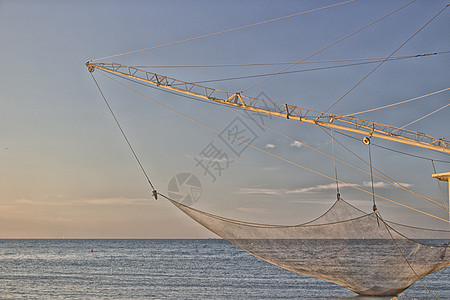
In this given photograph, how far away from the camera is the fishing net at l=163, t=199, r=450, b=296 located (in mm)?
12570

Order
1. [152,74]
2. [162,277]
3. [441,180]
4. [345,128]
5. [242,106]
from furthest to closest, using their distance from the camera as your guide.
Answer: [162,277] → [441,180] → [152,74] → [242,106] → [345,128]

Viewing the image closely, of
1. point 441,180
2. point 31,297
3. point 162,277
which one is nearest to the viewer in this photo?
point 441,180

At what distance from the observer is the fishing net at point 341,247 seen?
1257 centimetres

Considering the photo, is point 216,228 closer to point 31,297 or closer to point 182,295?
point 182,295

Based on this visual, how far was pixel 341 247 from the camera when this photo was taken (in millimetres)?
13016

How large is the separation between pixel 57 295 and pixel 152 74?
41.9 ft

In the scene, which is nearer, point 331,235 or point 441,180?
point 331,235

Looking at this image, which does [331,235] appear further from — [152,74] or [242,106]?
[152,74]

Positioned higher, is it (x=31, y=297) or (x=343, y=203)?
(x=343, y=203)

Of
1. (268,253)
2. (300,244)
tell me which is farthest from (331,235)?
(268,253)

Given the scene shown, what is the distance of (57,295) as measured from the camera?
22.2 metres

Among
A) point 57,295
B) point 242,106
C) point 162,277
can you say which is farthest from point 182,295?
point 242,106

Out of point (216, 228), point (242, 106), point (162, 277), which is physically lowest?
point (162, 277)

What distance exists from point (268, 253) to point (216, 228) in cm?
153
